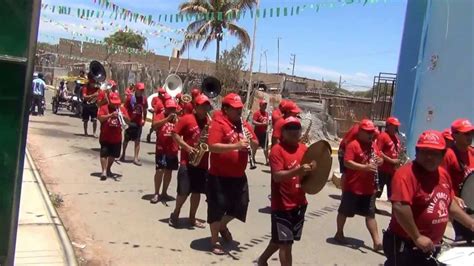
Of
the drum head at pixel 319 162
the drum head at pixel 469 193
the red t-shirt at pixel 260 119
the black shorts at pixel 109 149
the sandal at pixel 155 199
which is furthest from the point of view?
the red t-shirt at pixel 260 119

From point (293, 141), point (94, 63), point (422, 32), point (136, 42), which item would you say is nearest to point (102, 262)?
point (293, 141)

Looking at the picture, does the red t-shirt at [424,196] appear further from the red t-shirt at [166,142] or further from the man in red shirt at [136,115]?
the man in red shirt at [136,115]

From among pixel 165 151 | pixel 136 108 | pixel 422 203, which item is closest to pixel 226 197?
pixel 165 151

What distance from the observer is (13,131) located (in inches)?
130

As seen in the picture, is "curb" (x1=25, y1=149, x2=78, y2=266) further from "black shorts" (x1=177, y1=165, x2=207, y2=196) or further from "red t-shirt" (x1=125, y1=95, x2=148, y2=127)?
"red t-shirt" (x1=125, y1=95, x2=148, y2=127)

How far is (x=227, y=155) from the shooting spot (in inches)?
242

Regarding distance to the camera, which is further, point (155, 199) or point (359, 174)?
point (155, 199)

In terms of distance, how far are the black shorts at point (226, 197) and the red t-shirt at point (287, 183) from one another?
1022 mm

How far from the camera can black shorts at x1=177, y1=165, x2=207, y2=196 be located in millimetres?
7113

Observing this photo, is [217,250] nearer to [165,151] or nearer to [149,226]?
[149,226]

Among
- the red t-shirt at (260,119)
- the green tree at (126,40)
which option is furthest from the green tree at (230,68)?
the green tree at (126,40)

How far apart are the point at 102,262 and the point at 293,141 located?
229 cm

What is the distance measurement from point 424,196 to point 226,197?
2666 millimetres

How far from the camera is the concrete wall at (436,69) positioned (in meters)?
11.1
